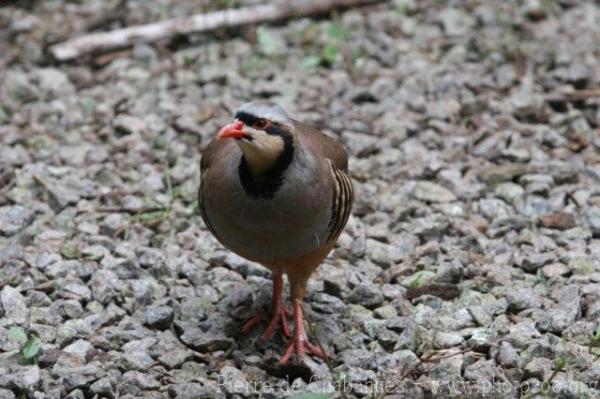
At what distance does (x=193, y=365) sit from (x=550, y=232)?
224 cm

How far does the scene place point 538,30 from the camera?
8094 millimetres

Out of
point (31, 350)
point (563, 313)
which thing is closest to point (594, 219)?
point (563, 313)

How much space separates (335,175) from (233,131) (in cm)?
68

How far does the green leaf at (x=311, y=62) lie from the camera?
764cm

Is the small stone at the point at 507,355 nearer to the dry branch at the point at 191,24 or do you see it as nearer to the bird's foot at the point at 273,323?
the bird's foot at the point at 273,323

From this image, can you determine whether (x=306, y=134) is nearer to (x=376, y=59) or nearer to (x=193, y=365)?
(x=193, y=365)

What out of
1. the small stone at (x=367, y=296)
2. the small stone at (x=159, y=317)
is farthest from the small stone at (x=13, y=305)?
the small stone at (x=367, y=296)

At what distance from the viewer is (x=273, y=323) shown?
515 centimetres

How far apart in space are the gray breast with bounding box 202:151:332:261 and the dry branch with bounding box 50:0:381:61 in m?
3.23

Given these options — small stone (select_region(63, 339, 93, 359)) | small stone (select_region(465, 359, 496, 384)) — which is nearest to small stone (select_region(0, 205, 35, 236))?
small stone (select_region(63, 339, 93, 359))

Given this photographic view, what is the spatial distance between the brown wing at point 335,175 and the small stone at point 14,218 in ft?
5.86

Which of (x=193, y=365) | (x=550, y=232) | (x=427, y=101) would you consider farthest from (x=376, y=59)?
(x=193, y=365)

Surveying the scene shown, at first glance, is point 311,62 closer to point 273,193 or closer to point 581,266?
point 581,266

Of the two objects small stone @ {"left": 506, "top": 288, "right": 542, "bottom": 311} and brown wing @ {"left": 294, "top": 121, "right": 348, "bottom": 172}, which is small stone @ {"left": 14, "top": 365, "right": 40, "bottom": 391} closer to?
brown wing @ {"left": 294, "top": 121, "right": 348, "bottom": 172}
